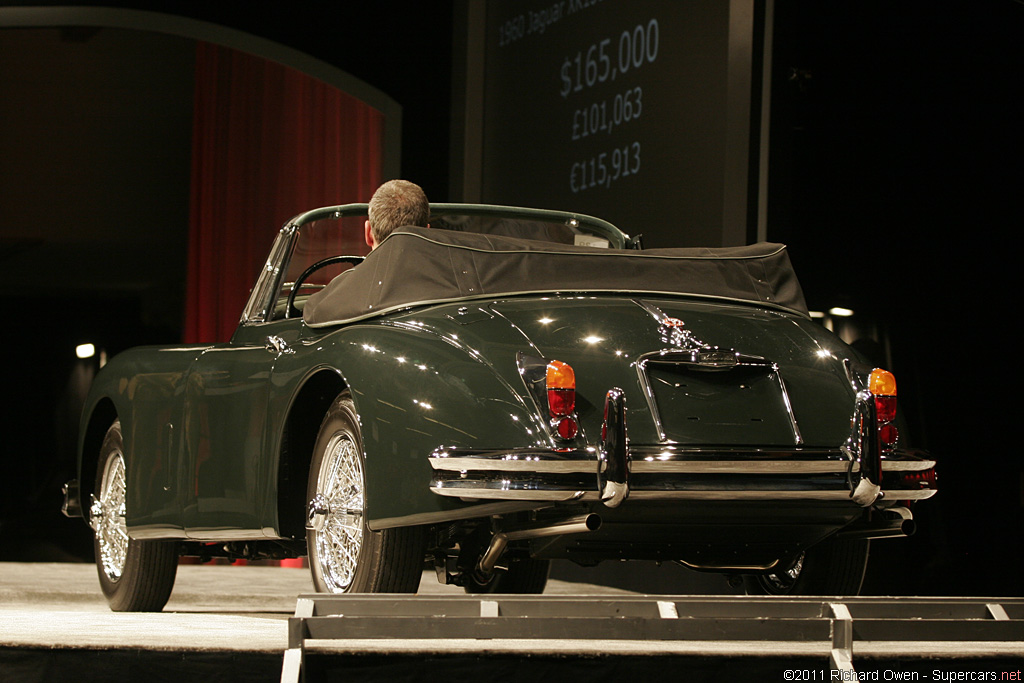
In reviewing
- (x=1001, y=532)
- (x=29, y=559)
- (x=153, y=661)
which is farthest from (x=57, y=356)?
(x=153, y=661)

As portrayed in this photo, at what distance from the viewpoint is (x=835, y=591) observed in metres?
4.04

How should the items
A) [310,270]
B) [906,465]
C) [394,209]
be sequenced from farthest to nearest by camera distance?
[310,270], [394,209], [906,465]

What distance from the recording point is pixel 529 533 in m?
3.39

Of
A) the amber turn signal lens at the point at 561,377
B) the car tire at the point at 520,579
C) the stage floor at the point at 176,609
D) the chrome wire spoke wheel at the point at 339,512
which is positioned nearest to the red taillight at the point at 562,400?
the amber turn signal lens at the point at 561,377

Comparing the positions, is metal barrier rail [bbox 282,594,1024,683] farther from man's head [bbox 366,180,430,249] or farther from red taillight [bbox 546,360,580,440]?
man's head [bbox 366,180,430,249]

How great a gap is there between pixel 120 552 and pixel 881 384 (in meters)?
3.18

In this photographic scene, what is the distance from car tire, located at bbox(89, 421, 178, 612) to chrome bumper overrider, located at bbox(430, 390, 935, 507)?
219 cm

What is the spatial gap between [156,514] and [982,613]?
9.54ft

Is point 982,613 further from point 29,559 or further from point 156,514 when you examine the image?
point 29,559

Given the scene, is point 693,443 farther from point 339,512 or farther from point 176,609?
point 176,609

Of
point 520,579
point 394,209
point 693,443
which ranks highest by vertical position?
point 394,209

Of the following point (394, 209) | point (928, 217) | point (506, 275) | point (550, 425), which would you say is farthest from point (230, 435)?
point (928, 217)

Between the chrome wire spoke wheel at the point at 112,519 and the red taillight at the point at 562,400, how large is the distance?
252 cm

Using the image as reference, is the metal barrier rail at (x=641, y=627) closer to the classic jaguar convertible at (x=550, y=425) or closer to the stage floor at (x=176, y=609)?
the stage floor at (x=176, y=609)
